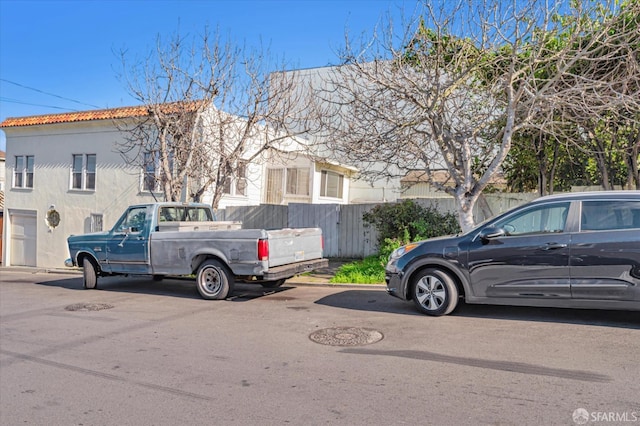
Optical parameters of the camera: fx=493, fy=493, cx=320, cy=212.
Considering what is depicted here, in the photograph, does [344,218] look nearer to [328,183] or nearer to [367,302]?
[367,302]

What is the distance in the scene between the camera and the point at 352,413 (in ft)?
13.1

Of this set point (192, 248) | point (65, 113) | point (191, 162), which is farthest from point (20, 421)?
point (65, 113)

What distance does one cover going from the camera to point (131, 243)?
34.3 feet

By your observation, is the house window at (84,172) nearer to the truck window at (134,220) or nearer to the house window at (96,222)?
the house window at (96,222)

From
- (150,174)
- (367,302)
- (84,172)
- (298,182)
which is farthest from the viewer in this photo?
(84,172)

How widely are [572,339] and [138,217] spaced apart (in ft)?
27.9

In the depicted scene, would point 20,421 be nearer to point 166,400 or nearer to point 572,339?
point 166,400

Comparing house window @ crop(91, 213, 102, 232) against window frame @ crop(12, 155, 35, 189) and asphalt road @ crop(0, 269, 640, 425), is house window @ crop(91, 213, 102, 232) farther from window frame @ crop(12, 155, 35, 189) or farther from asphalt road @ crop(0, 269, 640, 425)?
asphalt road @ crop(0, 269, 640, 425)

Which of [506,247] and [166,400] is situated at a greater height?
[506,247]

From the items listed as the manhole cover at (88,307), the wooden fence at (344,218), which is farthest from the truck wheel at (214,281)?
the wooden fence at (344,218)

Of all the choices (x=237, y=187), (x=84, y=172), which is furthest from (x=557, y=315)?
(x=84, y=172)

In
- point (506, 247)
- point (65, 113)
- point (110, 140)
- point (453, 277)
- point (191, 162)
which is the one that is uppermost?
point (65, 113)

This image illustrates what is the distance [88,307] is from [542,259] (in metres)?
7.71

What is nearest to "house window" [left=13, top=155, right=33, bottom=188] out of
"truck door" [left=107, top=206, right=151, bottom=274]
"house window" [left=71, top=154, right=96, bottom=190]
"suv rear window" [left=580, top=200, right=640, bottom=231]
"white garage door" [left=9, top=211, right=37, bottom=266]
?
"white garage door" [left=9, top=211, right=37, bottom=266]
